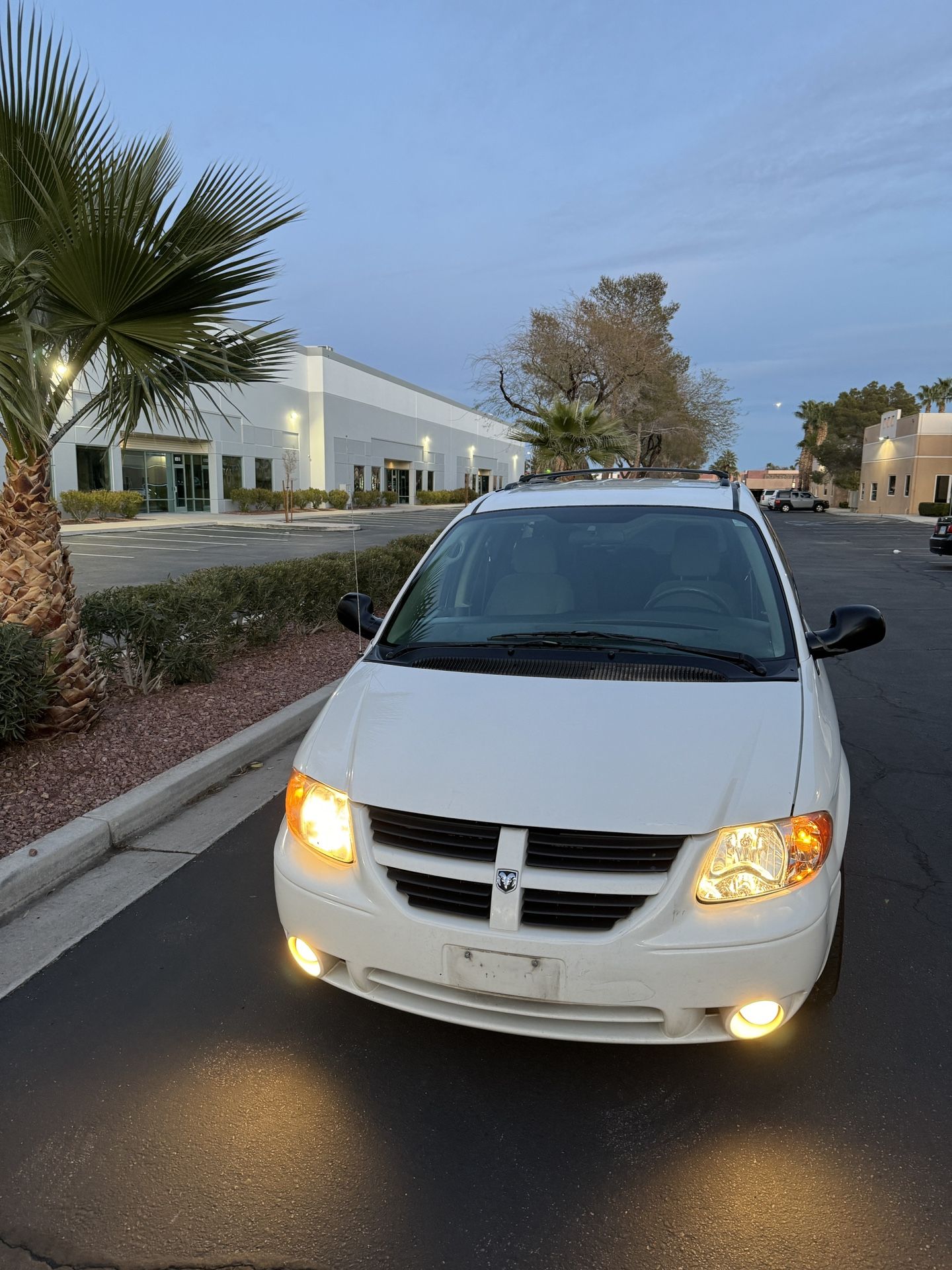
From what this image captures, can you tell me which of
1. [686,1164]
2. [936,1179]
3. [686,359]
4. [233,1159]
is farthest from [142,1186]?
[686,359]

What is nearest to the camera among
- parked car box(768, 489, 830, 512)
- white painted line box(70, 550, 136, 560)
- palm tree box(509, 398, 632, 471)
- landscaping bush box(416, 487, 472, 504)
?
palm tree box(509, 398, 632, 471)

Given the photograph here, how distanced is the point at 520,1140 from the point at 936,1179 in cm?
106

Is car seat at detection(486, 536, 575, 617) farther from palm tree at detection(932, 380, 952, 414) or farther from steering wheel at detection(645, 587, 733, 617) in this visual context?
palm tree at detection(932, 380, 952, 414)

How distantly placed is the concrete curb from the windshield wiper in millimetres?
2162

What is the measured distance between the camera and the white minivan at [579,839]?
7.20 feet

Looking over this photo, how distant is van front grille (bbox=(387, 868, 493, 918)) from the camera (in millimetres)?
2260

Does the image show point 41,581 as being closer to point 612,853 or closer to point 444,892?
point 444,892

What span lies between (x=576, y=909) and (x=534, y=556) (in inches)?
76.6

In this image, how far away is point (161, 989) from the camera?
2979 mm

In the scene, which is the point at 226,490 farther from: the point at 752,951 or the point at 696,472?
the point at 752,951

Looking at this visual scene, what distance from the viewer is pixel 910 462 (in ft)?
186

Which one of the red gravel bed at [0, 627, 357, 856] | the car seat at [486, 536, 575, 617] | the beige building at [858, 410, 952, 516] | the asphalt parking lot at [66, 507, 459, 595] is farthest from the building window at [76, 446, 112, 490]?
the beige building at [858, 410, 952, 516]

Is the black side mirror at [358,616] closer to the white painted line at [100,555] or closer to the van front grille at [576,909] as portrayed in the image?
the van front grille at [576,909]

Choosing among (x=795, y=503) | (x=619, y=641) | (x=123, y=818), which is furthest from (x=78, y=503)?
(x=795, y=503)
